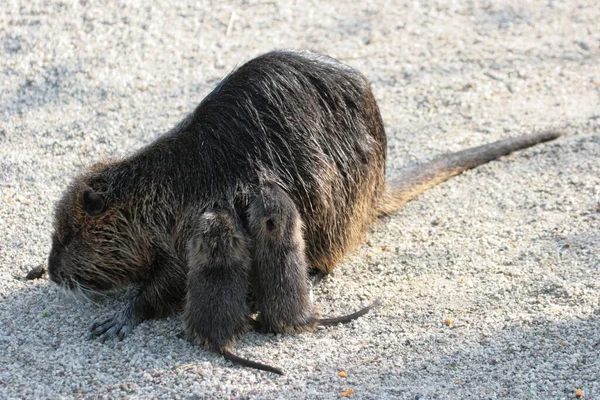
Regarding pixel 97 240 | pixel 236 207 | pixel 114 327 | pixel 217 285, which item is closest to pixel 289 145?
pixel 236 207

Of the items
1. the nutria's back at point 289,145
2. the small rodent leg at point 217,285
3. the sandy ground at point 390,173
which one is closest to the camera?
→ the sandy ground at point 390,173

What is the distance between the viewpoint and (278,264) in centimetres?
394

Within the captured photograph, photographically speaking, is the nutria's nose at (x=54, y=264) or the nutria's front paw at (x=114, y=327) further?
the nutria's nose at (x=54, y=264)

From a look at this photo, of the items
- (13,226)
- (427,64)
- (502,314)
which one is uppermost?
(427,64)

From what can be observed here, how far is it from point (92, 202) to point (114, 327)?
652mm

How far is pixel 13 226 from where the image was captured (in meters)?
4.82

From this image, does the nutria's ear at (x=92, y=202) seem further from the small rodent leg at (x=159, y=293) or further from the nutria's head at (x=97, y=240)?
the small rodent leg at (x=159, y=293)

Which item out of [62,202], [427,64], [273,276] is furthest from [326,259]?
[427,64]

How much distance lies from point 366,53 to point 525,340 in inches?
139

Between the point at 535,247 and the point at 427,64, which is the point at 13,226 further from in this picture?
the point at 427,64

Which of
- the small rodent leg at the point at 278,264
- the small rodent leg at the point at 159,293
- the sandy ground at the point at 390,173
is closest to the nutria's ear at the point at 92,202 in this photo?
the small rodent leg at the point at 159,293

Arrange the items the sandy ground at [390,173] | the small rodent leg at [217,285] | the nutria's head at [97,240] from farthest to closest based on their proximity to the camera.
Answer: the nutria's head at [97,240]
the small rodent leg at [217,285]
the sandy ground at [390,173]

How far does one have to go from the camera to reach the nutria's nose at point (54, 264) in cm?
428

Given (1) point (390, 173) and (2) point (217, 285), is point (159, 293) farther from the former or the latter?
(1) point (390, 173)
